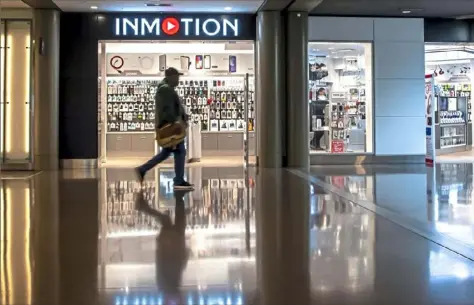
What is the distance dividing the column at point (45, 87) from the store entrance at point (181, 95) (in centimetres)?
466

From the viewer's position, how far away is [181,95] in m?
16.6

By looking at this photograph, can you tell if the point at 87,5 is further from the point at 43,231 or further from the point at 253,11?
the point at 43,231

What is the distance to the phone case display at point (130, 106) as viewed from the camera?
54.2 feet

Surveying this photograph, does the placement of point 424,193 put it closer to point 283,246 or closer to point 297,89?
point 283,246

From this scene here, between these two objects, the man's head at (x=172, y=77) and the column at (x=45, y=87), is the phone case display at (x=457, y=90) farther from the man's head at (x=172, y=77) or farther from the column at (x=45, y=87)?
the man's head at (x=172, y=77)

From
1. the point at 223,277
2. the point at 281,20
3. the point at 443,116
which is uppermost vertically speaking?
the point at 281,20

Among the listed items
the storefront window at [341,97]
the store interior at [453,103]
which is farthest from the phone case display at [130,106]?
the store interior at [453,103]

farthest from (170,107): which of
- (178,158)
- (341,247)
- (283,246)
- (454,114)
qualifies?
A: (454,114)

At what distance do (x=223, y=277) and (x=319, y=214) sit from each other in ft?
7.73

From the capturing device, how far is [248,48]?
15.2 m

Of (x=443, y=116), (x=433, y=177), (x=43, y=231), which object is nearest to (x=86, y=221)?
(x=43, y=231)

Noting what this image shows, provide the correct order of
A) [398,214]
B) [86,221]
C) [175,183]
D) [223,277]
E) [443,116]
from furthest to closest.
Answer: [443,116], [175,183], [398,214], [86,221], [223,277]

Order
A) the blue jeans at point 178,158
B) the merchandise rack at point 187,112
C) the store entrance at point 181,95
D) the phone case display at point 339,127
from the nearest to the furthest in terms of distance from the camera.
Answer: the blue jeans at point 178,158 < the phone case display at point 339,127 < the store entrance at point 181,95 < the merchandise rack at point 187,112

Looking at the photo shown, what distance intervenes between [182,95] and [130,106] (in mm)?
1489
